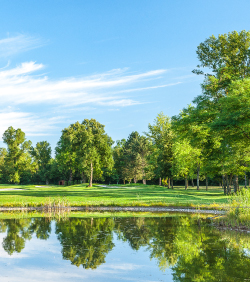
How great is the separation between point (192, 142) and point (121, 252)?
842 inches

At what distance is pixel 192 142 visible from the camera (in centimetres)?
3038

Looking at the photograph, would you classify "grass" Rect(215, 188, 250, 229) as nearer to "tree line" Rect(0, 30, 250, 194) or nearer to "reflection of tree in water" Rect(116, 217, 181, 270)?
"reflection of tree in water" Rect(116, 217, 181, 270)

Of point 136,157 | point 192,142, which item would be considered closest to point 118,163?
point 136,157

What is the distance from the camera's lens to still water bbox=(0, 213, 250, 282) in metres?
7.94

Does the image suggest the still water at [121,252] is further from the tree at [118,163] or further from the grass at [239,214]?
the tree at [118,163]

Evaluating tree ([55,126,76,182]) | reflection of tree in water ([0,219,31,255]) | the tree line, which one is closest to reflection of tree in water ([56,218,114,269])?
reflection of tree in water ([0,219,31,255])

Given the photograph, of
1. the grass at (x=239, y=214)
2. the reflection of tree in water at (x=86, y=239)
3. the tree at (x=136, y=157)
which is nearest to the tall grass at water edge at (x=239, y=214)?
the grass at (x=239, y=214)

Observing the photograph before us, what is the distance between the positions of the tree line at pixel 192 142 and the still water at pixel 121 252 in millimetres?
13047

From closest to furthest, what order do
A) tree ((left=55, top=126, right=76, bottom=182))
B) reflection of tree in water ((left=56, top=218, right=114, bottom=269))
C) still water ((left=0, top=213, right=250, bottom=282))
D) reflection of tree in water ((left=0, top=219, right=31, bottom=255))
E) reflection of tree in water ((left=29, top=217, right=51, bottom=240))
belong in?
still water ((left=0, top=213, right=250, bottom=282)) → reflection of tree in water ((left=56, top=218, right=114, bottom=269)) → reflection of tree in water ((left=0, top=219, right=31, bottom=255)) → reflection of tree in water ((left=29, top=217, right=51, bottom=240)) → tree ((left=55, top=126, right=76, bottom=182))

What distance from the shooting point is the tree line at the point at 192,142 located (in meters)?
26.6

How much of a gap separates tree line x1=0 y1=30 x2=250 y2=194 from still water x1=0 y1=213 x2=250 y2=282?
42.8 ft

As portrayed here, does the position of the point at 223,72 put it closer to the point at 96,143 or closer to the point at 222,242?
the point at 222,242

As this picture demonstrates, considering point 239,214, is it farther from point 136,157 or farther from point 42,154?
point 42,154

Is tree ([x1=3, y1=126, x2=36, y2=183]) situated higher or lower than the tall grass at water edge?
higher
